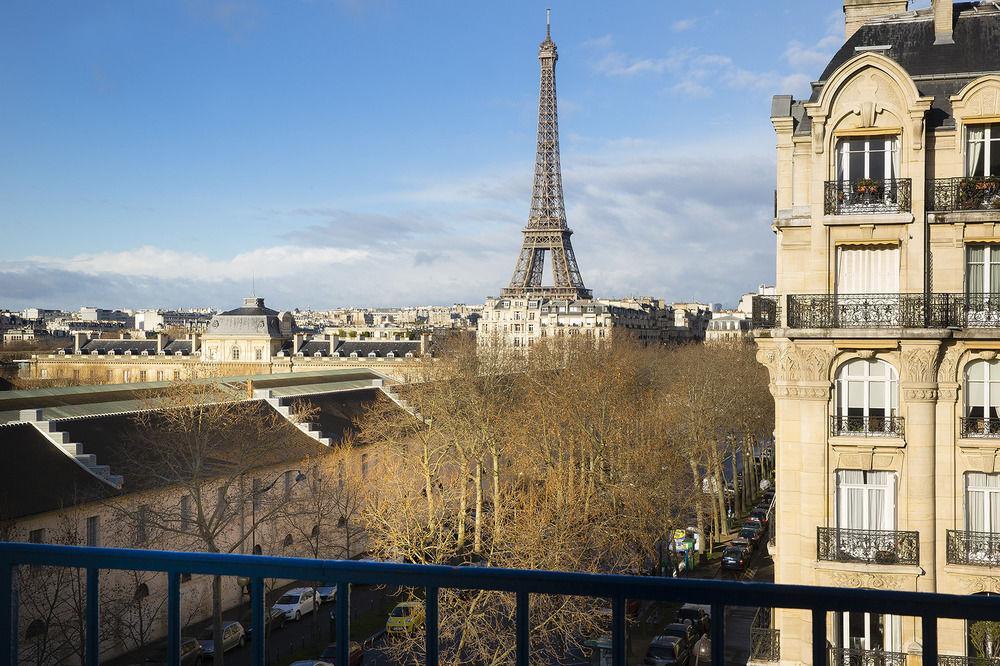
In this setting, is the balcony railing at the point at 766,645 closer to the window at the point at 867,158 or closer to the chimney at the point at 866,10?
the window at the point at 867,158

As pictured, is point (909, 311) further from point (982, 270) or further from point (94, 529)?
point (94, 529)

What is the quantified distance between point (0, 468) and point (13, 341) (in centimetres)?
13017

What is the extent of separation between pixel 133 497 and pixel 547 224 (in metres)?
111

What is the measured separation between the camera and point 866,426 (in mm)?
17469

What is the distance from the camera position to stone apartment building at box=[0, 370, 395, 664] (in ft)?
85.8

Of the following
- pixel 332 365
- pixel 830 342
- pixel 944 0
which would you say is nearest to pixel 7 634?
pixel 830 342

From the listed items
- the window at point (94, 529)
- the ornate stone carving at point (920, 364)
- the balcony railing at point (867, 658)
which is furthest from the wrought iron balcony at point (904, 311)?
the window at point (94, 529)

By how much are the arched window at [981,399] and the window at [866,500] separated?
1716 mm

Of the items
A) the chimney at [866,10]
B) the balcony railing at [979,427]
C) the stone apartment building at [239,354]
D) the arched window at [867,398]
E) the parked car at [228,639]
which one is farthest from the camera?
the stone apartment building at [239,354]

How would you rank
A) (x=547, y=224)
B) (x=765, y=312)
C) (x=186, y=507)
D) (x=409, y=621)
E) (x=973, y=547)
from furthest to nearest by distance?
(x=547, y=224), (x=186, y=507), (x=409, y=621), (x=765, y=312), (x=973, y=547)

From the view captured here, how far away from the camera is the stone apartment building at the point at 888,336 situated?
55.7ft

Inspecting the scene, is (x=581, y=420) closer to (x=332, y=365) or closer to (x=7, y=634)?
(x=7, y=634)

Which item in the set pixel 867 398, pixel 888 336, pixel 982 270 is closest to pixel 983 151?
pixel 982 270

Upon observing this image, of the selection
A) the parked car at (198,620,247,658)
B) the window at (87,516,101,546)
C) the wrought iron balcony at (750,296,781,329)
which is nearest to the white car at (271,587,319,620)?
the parked car at (198,620,247,658)
